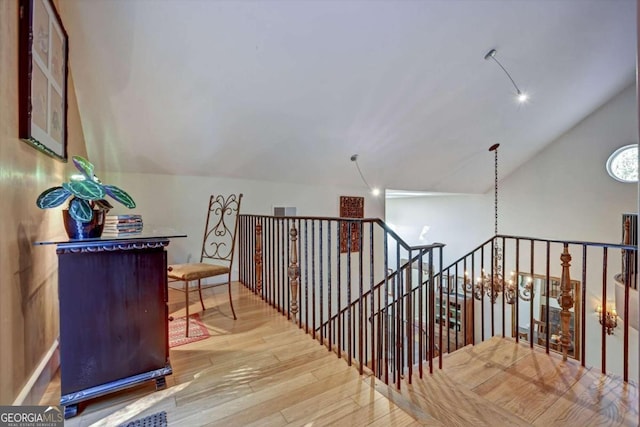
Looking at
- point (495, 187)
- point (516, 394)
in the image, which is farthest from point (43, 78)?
point (495, 187)

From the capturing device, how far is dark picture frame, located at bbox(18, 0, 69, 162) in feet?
4.47

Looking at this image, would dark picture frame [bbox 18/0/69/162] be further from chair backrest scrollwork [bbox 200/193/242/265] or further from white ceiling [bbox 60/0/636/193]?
chair backrest scrollwork [bbox 200/193/242/265]

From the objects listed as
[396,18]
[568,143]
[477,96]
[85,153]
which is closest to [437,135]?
[477,96]

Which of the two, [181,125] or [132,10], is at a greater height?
[132,10]

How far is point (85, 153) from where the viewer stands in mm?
3039

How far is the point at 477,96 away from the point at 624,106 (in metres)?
3.45

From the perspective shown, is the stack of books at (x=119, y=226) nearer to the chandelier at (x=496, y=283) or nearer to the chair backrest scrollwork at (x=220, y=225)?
the chair backrest scrollwork at (x=220, y=225)

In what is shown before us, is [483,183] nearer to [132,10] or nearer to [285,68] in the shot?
[285,68]

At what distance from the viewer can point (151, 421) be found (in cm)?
138

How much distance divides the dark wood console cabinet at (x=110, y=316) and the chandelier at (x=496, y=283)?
3097 mm

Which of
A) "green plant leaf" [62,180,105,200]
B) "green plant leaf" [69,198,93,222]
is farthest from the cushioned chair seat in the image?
"green plant leaf" [62,180,105,200]

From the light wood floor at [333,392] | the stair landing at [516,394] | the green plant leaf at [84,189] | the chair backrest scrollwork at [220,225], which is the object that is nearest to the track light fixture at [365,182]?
the chair backrest scrollwork at [220,225]

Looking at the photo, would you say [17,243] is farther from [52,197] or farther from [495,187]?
[495,187]

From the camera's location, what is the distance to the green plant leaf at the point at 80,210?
1424 mm
